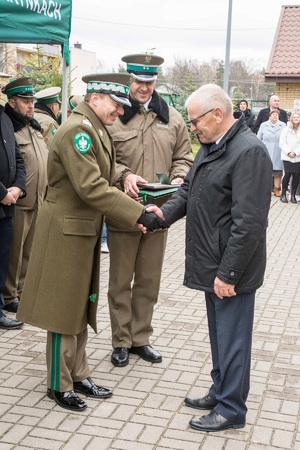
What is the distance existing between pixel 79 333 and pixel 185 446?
98 centimetres

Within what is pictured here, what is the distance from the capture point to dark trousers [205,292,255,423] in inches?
148

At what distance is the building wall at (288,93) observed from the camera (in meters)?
A: 20.4

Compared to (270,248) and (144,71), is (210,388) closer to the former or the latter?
(144,71)

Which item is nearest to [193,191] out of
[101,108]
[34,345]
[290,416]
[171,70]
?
[101,108]

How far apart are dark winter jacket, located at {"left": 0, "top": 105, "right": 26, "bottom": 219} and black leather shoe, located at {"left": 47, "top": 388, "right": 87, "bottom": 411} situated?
1967mm

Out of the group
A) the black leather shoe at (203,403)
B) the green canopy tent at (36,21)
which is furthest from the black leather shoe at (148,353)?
the green canopy tent at (36,21)

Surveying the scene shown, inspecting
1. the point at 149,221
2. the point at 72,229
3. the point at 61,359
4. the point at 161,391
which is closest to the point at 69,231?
the point at 72,229

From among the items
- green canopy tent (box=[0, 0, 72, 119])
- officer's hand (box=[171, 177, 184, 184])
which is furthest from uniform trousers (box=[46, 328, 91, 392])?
green canopy tent (box=[0, 0, 72, 119])

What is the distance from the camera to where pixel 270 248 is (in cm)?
960

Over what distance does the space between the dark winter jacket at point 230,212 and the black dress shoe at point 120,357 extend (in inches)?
47.4

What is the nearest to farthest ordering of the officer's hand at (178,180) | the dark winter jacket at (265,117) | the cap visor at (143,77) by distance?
the cap visor at (143,77) < the officer's hand at (178,180) < the dark winter jacket at (265,117)

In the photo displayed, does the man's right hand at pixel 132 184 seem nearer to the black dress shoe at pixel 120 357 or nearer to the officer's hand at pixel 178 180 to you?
the officer's hand at pixel 178 180

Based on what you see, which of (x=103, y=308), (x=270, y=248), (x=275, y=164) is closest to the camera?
(x=103, y=308)

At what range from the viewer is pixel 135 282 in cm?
502
